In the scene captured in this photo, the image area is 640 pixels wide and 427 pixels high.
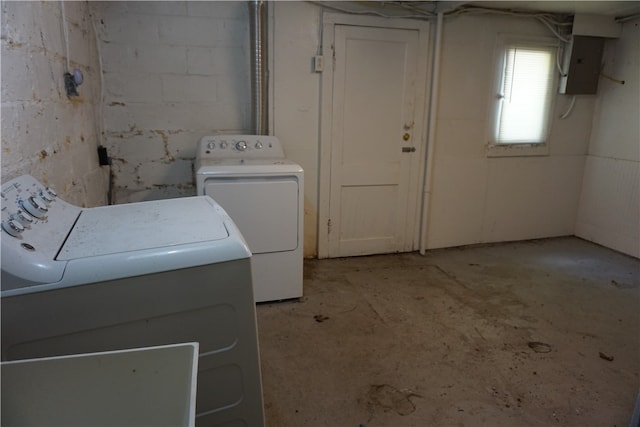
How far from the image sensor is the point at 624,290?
310 cm

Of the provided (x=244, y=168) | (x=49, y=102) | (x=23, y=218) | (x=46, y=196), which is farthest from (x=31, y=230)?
(x=244, y=168)

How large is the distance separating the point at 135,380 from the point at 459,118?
3546 mm

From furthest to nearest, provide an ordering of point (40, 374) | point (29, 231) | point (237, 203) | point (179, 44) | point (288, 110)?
point (288, 110)
point (179, 44)
point (237, 203)
point (29, 231)
point (40, 374)

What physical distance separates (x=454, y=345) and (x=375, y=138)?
→ 6.02ft

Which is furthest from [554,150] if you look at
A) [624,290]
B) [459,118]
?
[624,290]

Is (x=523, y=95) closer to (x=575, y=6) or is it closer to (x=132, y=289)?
(x=575, y=6)

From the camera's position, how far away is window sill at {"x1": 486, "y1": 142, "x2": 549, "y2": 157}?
3.89 meters

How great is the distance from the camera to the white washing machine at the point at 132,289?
106 centimetres

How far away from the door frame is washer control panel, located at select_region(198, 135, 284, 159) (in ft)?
1.58

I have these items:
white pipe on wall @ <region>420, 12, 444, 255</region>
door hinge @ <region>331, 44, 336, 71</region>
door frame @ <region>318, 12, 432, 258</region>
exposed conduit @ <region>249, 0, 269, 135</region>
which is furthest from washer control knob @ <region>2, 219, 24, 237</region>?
white pipe on wall @ <region>420, 12, 444, 255</region>

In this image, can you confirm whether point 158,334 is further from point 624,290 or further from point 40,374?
point 624,290

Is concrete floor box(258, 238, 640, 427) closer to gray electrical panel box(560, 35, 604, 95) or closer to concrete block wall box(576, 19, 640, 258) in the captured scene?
concrete block wall box(576, 19, 640, 258)

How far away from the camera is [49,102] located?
1.85 meters

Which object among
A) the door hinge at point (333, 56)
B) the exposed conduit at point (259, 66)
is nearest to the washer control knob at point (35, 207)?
the exposed conduit at point (259, 66)
